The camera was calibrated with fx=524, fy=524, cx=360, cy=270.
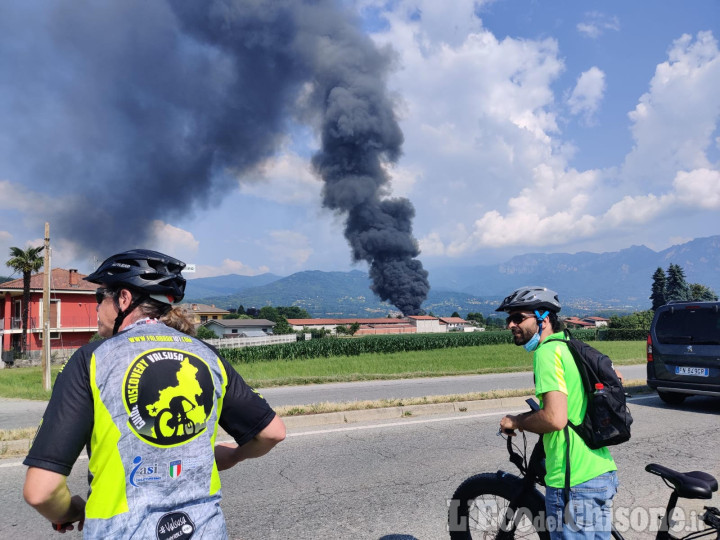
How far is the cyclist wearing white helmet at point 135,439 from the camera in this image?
1.49m

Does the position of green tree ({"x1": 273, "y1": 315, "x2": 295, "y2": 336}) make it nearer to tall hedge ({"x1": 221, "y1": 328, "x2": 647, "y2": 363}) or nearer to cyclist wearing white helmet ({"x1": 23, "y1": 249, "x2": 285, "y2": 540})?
tall hedge ({"x1": 221, "y1": 328, "x2": 647, "y2": 363})

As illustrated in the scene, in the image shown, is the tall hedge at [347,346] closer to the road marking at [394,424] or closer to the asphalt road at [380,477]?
the road marking at [394,424]

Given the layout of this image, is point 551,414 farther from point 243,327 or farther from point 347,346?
point 243,327

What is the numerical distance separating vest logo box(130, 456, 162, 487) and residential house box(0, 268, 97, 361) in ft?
149

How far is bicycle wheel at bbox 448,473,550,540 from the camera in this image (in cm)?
280

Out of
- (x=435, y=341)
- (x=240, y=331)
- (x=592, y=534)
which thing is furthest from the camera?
(x=240, y=331)

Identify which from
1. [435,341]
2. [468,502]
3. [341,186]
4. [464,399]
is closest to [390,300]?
[341,186]

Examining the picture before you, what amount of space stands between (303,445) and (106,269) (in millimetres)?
5130

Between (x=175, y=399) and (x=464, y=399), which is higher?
(x=175, y=399)

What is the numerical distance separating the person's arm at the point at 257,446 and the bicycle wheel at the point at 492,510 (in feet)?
5.25

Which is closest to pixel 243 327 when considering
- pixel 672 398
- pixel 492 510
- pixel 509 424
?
pixel 672 398

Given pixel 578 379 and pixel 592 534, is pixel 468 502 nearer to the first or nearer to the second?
pixel 592 534

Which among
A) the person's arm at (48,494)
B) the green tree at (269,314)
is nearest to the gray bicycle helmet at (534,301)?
the person's arm at (48,494)

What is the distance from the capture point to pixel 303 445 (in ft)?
21.3
